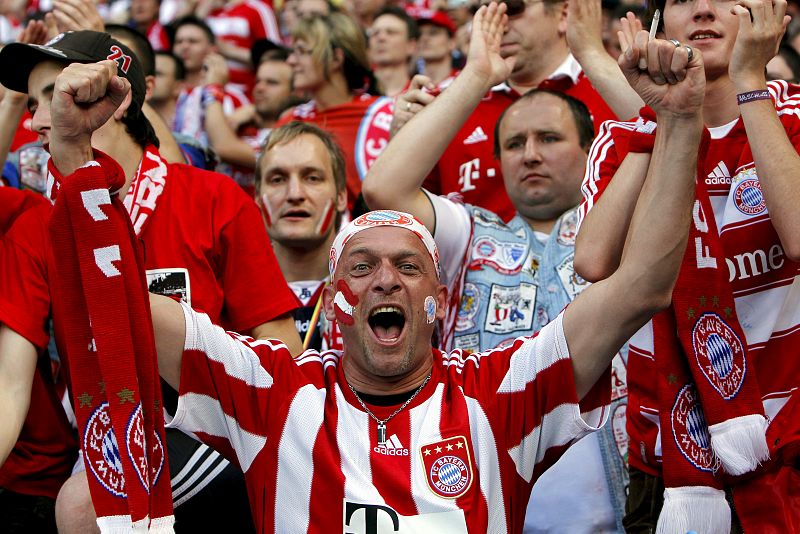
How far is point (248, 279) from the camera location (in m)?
4.13

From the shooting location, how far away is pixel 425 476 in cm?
338

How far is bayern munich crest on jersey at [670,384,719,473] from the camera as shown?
11.3 feet

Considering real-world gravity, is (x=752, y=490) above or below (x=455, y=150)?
below

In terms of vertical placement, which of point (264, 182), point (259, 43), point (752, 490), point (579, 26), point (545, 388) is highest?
point (259, 43)

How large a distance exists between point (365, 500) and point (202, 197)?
1.35 meters

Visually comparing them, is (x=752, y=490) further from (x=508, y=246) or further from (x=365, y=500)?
(x=508, y=246)

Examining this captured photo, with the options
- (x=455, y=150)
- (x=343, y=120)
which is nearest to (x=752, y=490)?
(x=455, y=150)

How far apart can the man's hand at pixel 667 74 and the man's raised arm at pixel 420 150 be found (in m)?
1.22

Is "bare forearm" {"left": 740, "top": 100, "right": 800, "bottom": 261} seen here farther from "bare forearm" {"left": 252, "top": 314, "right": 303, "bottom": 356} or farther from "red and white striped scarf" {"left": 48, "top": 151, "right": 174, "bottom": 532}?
"red and white striped scarf" {"left": 48, "top": 151, "right": 174, "bottom": 532}

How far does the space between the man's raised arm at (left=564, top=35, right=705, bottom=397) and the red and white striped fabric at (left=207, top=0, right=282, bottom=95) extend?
6912 mm

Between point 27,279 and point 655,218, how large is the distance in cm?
202

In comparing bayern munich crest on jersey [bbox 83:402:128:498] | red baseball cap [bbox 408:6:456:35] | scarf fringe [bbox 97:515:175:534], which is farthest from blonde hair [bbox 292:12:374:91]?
scarf fringe [bbox 97:515:175:534]

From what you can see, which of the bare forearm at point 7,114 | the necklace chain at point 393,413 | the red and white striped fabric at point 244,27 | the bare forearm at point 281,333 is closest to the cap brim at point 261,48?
the red and white striped fabric at point 244,27

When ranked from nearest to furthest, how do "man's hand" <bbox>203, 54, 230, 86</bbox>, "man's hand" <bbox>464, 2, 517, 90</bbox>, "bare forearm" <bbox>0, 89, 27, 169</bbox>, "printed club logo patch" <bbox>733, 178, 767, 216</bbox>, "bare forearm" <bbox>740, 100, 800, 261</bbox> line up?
"bare forearm" <bbox>740, 100, 800, 261</bbox> → "printed club logo patch" <bbox>733, 178, 767, 216</bbox> → "man's hand" <bbox>464, 2, 517, 90</bbox> → "bare forearm" <bbox>0, 89, 27, 169</bbox> → "man's hand" <bbox>203, 54, 230, 86</bbox>
